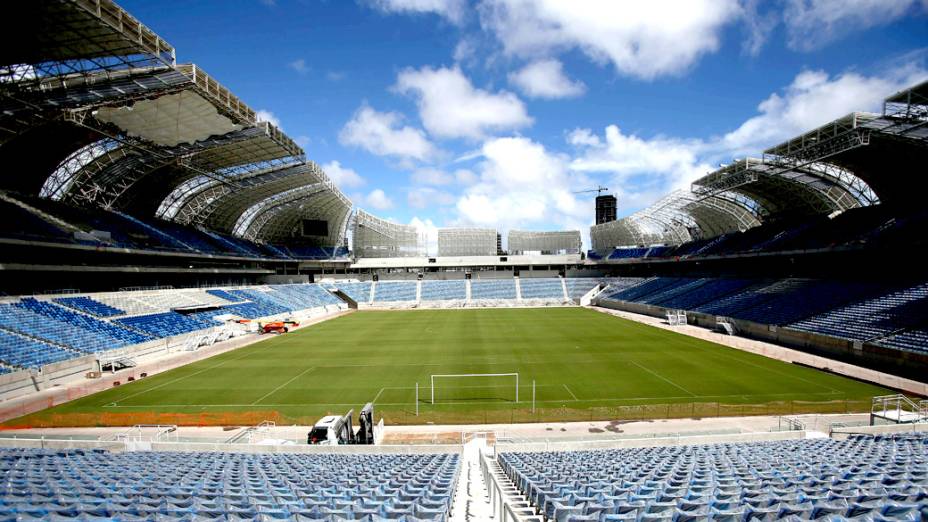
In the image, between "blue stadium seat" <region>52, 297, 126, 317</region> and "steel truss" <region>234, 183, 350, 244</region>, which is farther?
"steel truss" <region>234, 183, 350, 244</region>

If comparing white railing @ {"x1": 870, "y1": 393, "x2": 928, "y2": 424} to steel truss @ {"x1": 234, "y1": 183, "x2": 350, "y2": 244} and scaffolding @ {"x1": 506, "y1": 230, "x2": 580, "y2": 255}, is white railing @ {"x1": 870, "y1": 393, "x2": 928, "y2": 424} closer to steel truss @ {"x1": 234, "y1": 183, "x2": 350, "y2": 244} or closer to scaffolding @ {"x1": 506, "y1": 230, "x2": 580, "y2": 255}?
steel truss @ {"x1": 234, "y1": 183, "x2": 350, "y2": 244}

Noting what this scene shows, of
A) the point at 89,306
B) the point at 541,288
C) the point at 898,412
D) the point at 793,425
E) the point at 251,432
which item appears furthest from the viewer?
the point at 541,288

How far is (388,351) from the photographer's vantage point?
33.8m

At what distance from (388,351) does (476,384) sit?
11.9m

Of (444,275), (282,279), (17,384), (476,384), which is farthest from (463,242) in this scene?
(17,384)

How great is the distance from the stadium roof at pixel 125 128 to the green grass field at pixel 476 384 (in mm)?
17614

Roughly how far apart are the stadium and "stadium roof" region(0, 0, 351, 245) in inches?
8.2

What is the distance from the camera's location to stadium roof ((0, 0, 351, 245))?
21141 mm

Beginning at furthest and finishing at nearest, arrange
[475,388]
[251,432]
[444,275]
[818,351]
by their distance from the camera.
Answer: [444,275], [818,351], [475,388], [251,432]

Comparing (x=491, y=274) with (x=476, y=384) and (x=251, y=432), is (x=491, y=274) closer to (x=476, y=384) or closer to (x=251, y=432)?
(x=476, y=384)

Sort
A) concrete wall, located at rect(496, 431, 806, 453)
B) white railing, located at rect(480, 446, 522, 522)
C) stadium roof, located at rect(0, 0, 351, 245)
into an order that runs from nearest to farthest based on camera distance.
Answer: white railing, located at rect(480, 446, 522, 522), concrete wall, located at rect(496, 431, 806, 453), stadium roof, located at rect(0, 0, 351, 245)

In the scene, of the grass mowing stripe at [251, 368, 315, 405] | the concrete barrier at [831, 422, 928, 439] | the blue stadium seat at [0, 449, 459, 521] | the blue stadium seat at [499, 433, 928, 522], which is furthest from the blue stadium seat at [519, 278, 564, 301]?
the blue stadium seat at [0, 449, 459, 521]

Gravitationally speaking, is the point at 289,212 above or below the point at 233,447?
above

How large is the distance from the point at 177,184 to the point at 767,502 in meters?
58.1
